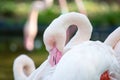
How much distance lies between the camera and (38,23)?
1211 centimetres

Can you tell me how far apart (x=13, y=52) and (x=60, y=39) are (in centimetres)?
836

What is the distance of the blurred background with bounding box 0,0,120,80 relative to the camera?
9.72m

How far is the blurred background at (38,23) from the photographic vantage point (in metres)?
9.72

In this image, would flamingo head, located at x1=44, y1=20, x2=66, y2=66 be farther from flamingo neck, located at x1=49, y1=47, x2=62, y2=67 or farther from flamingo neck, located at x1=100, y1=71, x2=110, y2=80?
flamingo neck, located at x1=100, y1=71, x2=110, y2=80

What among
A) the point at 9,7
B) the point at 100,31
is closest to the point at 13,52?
the point at 100,31


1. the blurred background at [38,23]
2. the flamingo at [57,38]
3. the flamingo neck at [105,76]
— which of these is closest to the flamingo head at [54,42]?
the flamingo at [57,38]

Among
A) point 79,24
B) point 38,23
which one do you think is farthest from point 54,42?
point 38,23

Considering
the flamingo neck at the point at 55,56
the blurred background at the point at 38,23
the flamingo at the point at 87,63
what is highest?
the flamingo at the point at 87,63

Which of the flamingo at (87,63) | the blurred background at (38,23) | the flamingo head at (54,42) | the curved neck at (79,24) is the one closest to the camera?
the flamingo at (87,63)

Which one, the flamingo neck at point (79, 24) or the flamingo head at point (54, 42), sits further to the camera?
the flamingo neck at point (79, 24)

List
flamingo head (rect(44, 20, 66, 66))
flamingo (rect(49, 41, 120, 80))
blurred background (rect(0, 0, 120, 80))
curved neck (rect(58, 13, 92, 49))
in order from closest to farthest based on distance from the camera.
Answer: flamingo (rect(49, 41, 120, 80)) → flamingo head (rect(44, 20, 66, 66)) → curved neck (rect(58, 13, 92, 49)) → blurred background (rect(0, 0, 120, 80))

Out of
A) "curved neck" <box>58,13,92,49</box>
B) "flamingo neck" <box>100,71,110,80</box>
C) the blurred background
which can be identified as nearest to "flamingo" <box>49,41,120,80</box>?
"flamingo neck" <box>100,71,110,80</box>

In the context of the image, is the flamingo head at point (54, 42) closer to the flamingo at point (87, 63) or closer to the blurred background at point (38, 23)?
the flamingo at point (87, 63)

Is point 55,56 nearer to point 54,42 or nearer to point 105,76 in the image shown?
point 54,42
